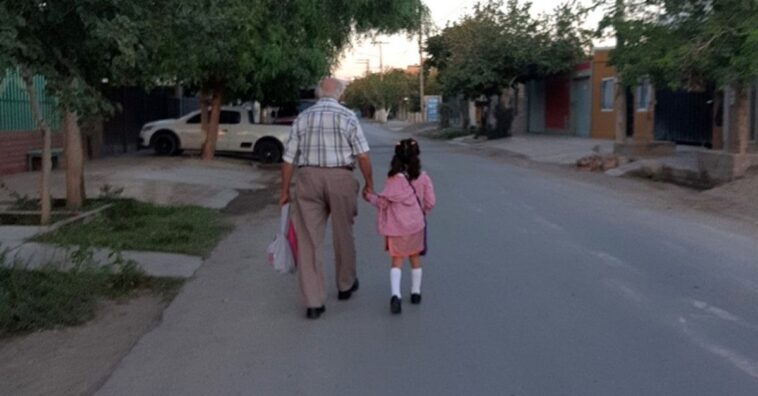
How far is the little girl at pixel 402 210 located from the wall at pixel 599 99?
3254 centimetres

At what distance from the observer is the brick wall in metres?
20.3

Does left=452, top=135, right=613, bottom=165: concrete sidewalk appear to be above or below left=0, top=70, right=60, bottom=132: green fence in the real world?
below

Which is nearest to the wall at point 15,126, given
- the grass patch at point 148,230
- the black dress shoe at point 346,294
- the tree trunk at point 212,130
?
the tree trunk at point 212,130

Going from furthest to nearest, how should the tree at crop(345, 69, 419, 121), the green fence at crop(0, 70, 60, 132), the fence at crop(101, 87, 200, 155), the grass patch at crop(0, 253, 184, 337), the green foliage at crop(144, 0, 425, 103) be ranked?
the tree at crop(345, 69, 419, 121) < the fence at crop(101, 87, 200, 155) < the green fence at crop(0, 70, 60, 132) < the green foliage at crop(144, 0, 425, 103) < the grass patch at crop(0, 253, 184, 337)

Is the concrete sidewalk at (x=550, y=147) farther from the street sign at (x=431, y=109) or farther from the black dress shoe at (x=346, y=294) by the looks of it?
the street sign at (x=431, y=109)

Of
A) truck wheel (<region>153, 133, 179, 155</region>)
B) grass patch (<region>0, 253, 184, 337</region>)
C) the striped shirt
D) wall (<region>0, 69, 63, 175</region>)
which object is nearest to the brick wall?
wall (<region>0, 69, 63, 175</region>)

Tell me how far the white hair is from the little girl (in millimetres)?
674

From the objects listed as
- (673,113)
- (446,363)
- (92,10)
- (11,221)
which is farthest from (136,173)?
(673,113)

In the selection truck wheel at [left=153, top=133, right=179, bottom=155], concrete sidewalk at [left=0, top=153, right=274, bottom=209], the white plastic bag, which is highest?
truck wheel at [left=153, top=133, right=179, bottom=155]

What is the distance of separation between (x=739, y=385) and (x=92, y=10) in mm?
5653

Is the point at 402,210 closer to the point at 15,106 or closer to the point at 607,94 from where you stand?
the point at 15,106

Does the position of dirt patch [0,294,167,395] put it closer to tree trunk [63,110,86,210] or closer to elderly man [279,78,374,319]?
elderly man [279,78,374,319]

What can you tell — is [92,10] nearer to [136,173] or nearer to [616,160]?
[136,173]

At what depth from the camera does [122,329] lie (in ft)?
26.2
